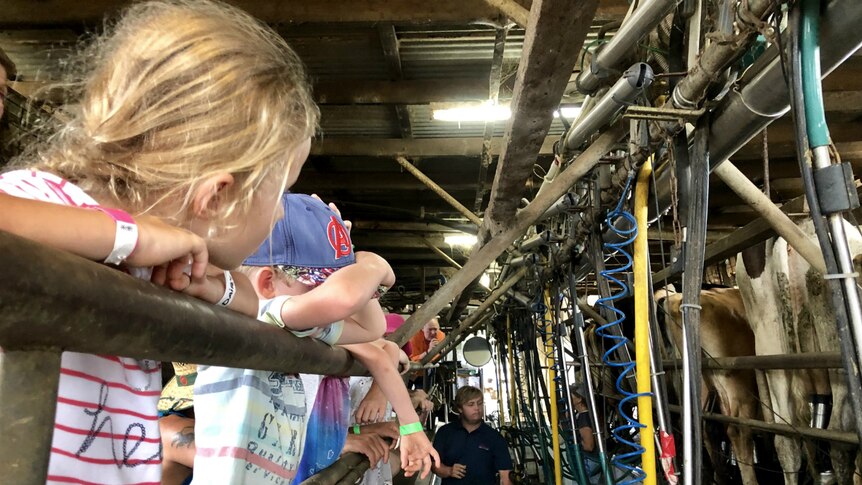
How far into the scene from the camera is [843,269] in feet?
3.85

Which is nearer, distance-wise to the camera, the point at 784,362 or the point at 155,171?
the point at 155,171

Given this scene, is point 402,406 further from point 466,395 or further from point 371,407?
point 466,395

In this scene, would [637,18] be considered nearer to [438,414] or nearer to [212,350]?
[212,350]

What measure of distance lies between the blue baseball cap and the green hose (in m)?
1.32

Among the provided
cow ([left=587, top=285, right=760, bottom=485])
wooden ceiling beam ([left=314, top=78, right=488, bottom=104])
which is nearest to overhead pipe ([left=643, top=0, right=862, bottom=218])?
wooden ceiling beam ([left=314, top=78, right=488, bottom=104])

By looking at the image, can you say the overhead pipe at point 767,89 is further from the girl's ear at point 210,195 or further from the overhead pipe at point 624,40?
the girl's ear at point 210,195

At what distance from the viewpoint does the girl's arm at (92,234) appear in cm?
50

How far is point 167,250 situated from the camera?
26.5 inches

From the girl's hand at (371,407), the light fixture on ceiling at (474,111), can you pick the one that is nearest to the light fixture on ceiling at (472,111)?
the light fixture on ceiling at (474,111)

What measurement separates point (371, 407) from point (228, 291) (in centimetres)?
182

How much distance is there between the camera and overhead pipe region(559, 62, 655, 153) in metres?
1.96

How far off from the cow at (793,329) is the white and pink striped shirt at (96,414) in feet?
12.2

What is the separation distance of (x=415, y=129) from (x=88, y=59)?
473 cm

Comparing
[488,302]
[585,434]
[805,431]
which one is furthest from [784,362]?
[585,434]
